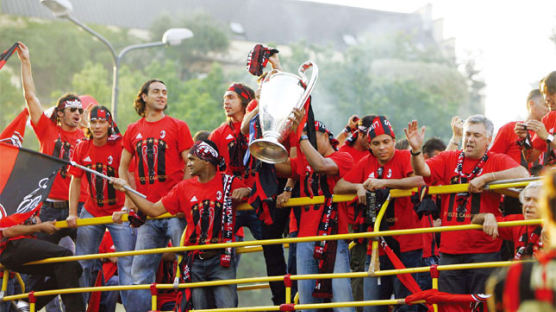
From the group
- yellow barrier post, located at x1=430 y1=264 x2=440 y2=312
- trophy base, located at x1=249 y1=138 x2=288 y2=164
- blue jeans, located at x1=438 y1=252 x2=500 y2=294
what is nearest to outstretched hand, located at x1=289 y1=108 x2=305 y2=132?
trophy base, located at x1=249 y1=138 x2=288 y2=164

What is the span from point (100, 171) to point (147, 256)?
1.23 meters

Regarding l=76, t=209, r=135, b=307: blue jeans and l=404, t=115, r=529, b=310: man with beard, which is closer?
l=404, t=115, r=529, b=310: man with beard

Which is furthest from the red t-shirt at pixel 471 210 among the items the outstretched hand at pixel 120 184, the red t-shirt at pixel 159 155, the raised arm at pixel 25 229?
the raised arm at pixel 25 229

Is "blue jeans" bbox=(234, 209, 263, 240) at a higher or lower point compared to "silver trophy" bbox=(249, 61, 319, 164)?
lower

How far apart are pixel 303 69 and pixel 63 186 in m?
3.55

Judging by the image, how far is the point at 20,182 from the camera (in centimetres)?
706

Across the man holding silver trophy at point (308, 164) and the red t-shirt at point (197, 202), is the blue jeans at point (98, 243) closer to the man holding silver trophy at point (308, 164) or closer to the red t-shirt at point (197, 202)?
the red t-shirt at point (197, 202)

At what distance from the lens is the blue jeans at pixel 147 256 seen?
676 centimetres

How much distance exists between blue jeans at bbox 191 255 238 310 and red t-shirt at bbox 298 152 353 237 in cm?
72

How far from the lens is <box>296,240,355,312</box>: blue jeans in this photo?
5.92m

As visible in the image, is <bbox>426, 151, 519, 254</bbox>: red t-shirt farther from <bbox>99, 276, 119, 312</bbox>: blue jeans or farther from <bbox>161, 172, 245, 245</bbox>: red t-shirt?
<bbox>99, 276, 119, 312</bbox>: blue jeans

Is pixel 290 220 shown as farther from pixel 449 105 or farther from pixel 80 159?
pixel 449 105

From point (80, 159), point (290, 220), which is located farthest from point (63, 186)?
point (290, 220)

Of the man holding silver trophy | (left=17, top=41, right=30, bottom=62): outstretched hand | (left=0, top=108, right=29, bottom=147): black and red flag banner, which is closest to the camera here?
the man holding silver trophy
